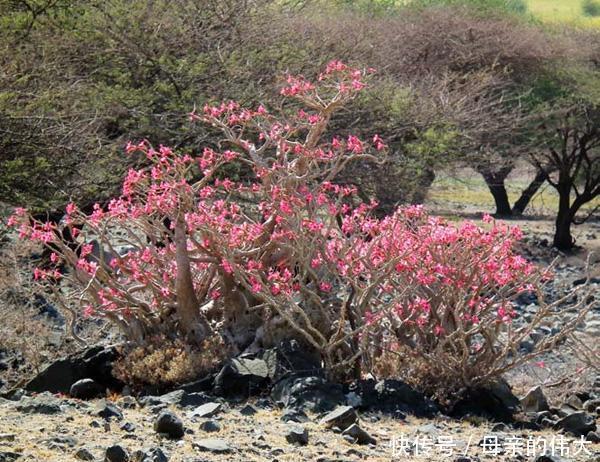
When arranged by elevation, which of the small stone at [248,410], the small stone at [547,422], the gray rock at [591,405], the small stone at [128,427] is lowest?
the gray rock at [591,405]

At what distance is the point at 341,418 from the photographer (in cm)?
755

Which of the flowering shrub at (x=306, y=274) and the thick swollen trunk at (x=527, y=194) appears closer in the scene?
the flowering shrub at (x=306, y=274)

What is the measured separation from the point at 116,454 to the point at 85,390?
2.71m

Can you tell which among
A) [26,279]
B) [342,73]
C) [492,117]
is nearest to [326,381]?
[342,73]

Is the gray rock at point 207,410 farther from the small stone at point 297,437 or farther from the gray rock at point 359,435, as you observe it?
the gray rock at point 359,435

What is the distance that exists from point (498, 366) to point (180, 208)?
107 inches

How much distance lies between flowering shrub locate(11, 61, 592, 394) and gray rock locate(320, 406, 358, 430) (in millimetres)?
1143

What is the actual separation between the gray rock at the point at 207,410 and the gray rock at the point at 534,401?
2626mm

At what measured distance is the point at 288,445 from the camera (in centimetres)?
699

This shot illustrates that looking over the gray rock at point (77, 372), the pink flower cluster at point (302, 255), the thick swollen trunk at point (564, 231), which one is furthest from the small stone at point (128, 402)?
the thick swollen trunk at point (564, 231)

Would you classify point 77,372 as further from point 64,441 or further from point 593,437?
point 593,437

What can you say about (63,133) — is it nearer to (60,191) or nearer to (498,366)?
(60,191)

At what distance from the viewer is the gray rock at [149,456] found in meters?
6.09

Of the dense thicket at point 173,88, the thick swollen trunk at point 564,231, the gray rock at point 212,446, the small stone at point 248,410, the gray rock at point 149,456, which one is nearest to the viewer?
the gray rock at point 149,456
